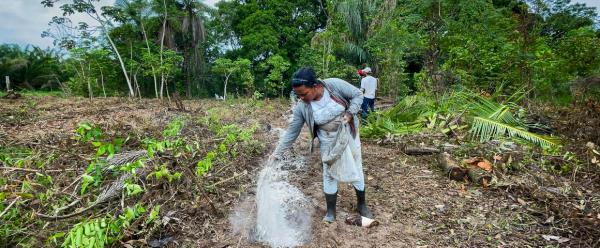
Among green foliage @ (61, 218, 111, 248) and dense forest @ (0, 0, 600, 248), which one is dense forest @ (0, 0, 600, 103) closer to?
dense forest @ (0, 0, 600, 248)

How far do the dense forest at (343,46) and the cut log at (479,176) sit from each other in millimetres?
2764

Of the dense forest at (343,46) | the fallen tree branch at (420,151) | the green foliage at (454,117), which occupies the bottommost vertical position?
the fallen tree branch at (420,151)

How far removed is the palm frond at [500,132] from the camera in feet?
15.9

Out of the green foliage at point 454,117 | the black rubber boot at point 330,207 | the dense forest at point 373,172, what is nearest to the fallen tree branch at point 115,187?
the dense forest at point 373,172

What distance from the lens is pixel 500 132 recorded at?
504 centimetres

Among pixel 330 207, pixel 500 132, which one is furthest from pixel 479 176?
pixel 330 207

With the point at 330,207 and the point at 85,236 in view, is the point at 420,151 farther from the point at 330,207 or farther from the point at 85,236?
the point at 85,236

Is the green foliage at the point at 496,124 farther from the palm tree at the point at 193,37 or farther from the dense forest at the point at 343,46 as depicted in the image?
the palm tree at the point at 193,37

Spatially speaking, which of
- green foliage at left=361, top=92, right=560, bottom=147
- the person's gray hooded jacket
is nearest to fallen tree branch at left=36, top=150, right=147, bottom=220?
the person's gray hooded jacket

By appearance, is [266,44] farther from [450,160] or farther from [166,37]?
[450,160]

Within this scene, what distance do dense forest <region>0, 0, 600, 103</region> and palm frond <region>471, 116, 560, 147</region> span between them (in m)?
1.35

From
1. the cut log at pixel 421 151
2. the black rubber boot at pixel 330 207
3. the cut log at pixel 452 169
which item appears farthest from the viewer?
the cut log at pixel 421 151

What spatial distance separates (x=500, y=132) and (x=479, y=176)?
1.53 meters

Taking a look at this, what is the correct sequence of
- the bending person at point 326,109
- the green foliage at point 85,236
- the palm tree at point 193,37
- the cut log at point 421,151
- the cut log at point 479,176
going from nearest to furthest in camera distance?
1. the green foliage at point 85,236
2. the bending person at point 326,109
3. the cut log at point 479,176
4. the cut log at point 421,151
5. the palm tree at point 193,37
